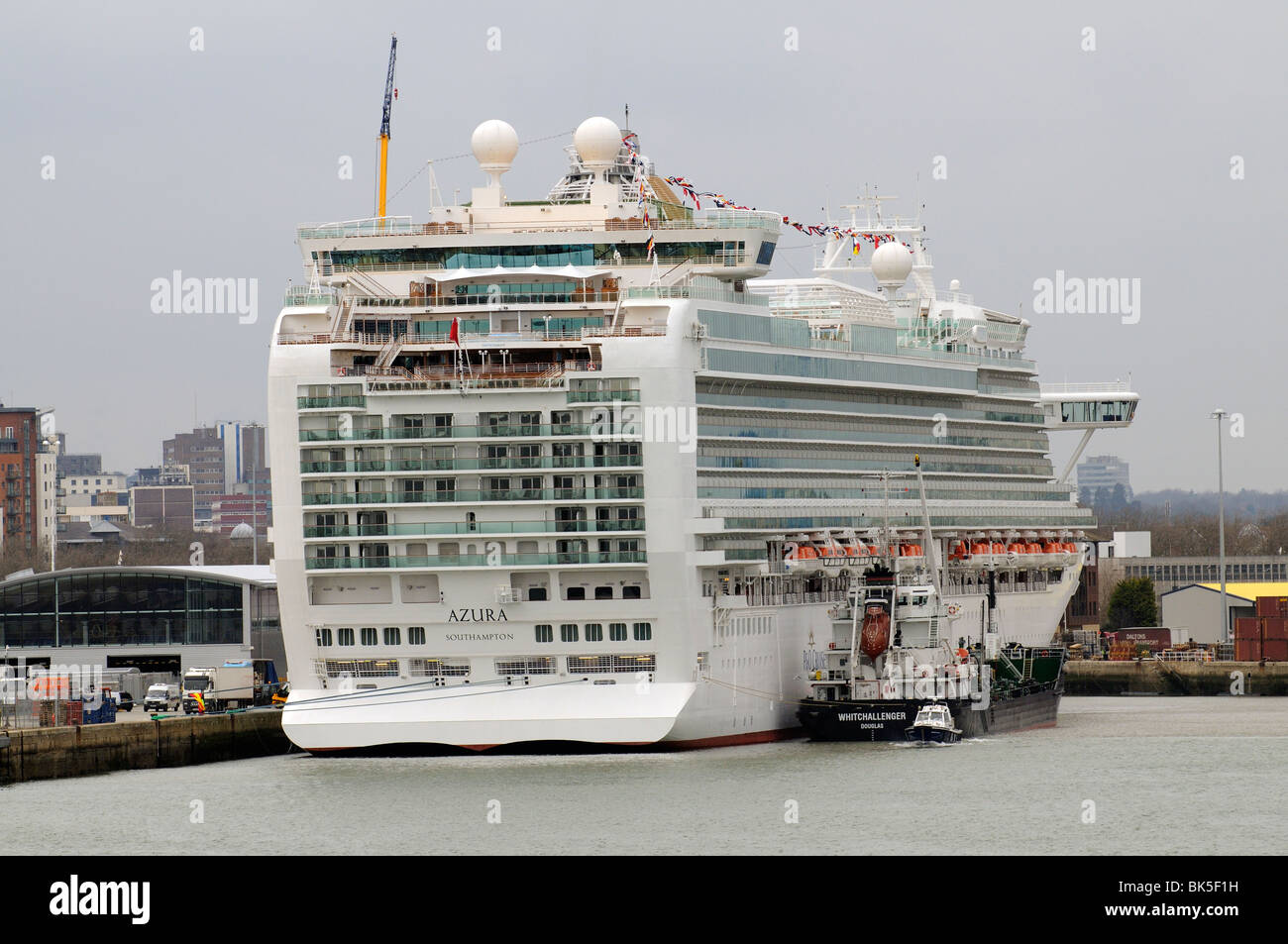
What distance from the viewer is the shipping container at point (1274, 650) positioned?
349 feet

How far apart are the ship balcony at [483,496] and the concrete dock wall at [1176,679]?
157 feet

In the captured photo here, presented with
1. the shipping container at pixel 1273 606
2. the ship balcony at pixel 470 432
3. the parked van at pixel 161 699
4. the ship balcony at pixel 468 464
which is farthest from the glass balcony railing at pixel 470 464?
the shipping container at pixel 1273 606

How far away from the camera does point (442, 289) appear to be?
65.9 meters

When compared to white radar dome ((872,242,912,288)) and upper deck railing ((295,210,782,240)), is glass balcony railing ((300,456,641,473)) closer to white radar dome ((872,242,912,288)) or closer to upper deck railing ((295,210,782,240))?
upper deck railing ((295,210,782,240))

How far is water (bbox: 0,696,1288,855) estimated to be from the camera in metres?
46.8

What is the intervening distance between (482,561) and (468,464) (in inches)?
103

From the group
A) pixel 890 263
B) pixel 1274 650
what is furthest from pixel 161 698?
pixel 1274 650

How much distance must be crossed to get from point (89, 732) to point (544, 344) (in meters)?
15.9

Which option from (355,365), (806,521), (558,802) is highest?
(355,365)

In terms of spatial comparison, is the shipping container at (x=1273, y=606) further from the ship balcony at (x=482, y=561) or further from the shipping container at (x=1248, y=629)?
the ship balcony at (x=482, y=561)

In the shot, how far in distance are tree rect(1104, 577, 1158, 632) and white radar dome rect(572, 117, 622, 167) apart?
6931 centimetres

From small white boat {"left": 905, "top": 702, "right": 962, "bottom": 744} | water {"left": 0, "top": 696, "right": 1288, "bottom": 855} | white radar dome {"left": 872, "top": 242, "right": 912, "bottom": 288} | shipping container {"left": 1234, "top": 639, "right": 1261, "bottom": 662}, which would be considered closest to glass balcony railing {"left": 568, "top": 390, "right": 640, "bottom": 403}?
water {"left": 0, "top": 696, "right": 1288, "bottom": 855}
